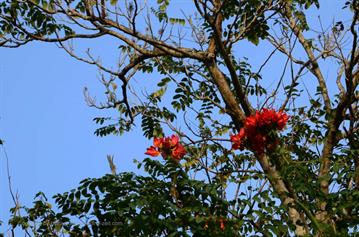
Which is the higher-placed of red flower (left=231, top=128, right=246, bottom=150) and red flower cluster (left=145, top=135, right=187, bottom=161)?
red flower cluster (left=145, top=135, right=187, bottom=161)

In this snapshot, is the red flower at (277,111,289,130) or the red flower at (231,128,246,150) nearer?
the red flower at (277,111,289,130)

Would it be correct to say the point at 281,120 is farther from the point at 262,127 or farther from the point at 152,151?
the point at 152,151

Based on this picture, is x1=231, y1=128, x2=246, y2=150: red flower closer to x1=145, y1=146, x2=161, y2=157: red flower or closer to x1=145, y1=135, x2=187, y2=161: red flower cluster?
x1=145, y1=135, x2=187, y2=161: red flower cluster

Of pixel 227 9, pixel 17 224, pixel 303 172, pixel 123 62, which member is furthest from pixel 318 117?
pixel 17 224

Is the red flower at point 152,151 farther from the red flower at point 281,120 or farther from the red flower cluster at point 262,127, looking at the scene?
the red flower at point 281,120

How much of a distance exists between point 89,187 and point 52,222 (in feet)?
1.44

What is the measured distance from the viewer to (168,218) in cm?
326

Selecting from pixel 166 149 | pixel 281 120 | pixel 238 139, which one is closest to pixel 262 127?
pixel 281 120

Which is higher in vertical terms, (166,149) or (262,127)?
(166,149)

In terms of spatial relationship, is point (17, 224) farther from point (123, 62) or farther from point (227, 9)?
point (227, 9)

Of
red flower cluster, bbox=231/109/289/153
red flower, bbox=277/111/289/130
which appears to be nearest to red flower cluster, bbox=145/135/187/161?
red flower cluster, bbox=231/109/289/153

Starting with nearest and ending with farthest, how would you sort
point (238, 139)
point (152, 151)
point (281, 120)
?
1. point (281, 120)
2. point (238, 139)
3. point (152, 151)

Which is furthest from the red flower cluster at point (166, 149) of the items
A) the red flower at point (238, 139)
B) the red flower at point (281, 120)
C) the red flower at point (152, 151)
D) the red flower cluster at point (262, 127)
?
the red flower at point (281, 120)

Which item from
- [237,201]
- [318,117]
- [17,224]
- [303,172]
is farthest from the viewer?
[318,117]
